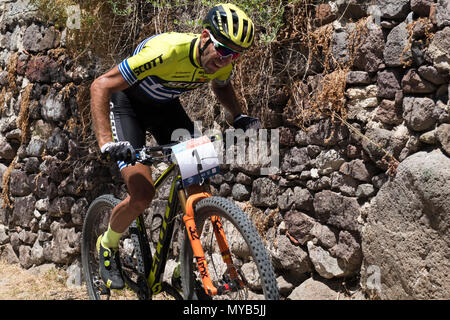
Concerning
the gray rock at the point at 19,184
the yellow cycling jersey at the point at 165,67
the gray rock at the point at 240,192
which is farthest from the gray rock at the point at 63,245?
the yellow cycling jersey at the point at 165,67

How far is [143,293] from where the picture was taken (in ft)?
10.7

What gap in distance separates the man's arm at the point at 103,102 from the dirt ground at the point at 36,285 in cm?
231

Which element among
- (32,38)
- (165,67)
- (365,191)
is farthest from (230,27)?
(32,38)

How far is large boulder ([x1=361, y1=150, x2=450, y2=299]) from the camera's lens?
2883 millimetres

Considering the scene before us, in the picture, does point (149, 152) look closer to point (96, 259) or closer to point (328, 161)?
point (328, 161)

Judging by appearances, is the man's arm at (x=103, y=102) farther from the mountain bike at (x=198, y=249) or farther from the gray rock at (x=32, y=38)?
the gray rock at (x=32, y=38)

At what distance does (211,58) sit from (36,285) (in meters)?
3.49

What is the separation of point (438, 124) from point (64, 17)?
161 inches

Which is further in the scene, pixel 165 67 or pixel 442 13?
pixel 165 67

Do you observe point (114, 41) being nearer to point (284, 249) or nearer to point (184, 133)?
point (184, 133)

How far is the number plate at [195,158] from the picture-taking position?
9.51 feet

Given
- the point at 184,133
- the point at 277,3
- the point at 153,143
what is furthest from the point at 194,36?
the point at 153,143

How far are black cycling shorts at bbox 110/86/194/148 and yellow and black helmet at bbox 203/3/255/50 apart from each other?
0.73 metres

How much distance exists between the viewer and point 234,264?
9.53ft
